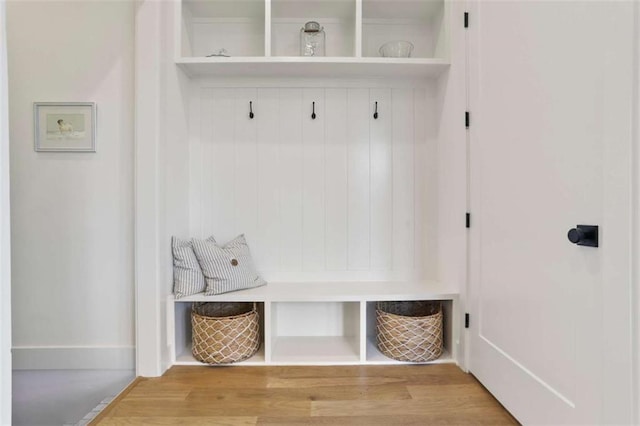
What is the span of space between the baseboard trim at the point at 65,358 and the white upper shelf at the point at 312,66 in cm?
171

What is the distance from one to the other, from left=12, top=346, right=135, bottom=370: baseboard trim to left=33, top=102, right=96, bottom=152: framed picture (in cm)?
113

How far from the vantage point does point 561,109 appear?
1.17 meters

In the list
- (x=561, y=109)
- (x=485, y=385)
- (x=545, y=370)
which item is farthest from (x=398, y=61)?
(x=485, y=385)

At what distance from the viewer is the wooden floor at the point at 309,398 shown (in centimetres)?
145

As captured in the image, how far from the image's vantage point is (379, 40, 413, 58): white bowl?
204 centimetres

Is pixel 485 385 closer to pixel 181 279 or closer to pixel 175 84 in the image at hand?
pixel 181 279

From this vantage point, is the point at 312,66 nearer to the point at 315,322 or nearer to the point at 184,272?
the point at 184,272

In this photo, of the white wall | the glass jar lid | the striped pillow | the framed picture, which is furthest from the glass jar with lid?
the striped pillow

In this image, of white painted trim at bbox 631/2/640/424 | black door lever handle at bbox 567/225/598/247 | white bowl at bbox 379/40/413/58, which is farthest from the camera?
white bowl at bbox 379/40/413/58

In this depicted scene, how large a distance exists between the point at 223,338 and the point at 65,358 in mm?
926

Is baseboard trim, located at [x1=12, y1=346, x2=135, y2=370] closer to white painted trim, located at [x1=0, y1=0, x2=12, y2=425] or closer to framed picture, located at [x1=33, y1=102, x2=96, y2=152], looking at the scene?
white painted trim, located at [x1=0, y1=0, x2=12, y2=425]

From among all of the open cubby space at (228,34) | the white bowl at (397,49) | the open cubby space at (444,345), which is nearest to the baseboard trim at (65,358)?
the open cubby space at (444,345)

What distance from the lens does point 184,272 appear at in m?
1.90

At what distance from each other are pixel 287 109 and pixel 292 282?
1127mm
